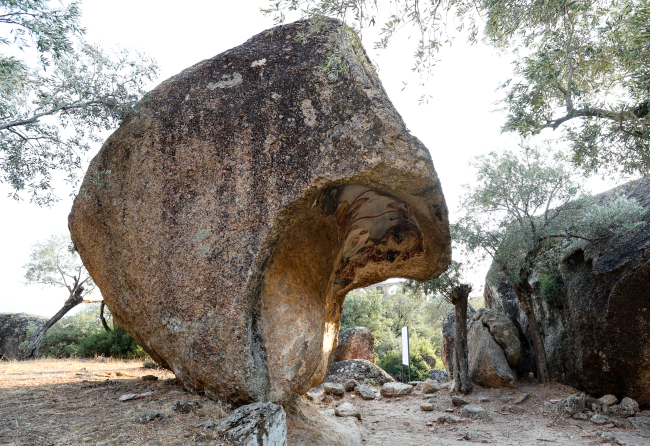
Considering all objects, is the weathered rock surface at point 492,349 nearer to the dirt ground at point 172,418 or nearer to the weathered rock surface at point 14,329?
the dirt ground at point 172,418

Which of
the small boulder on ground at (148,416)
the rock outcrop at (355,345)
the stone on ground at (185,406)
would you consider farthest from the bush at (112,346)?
the small boulder on ground at (148,416)

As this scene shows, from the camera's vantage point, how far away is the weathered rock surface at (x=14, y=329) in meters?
17.5

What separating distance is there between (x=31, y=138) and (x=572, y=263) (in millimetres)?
13899

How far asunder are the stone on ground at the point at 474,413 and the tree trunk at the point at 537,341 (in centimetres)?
357

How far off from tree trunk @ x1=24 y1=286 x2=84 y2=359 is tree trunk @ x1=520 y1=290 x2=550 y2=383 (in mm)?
17680

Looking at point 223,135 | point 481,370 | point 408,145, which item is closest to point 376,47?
point 408,145

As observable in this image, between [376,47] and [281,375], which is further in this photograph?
[281,375]

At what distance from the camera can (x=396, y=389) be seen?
42.2 ft

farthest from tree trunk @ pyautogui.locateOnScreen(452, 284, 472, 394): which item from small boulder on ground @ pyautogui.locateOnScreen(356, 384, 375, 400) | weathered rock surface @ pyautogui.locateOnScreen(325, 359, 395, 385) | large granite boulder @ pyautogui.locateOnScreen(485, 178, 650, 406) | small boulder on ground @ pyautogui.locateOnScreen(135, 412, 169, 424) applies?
small boulder on ground @ pyautogui.locateOnScreen(135, 412, 169, 424)

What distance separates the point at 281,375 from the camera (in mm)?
5895

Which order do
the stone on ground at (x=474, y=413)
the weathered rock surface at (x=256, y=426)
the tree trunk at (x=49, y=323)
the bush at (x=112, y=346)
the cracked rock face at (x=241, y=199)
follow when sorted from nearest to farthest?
the weathered rock surface at (x=256, y=426) < the cracked rock face at (x=241, y=199) < the stone on ground at (x=474, y=413) < the tree trunk at (x=49, y=323) < the bush at (x=112, y=346)

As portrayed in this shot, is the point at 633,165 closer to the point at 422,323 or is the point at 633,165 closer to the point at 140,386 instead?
the point at 140,386

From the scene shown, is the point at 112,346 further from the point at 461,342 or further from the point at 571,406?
the point at 571,406

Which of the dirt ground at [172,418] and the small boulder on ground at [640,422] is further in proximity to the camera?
the small boulder on ground at [640,422]
